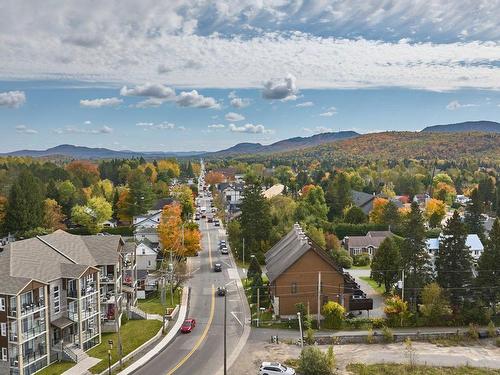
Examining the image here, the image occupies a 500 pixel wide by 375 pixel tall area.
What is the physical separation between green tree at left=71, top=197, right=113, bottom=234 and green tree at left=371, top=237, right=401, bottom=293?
187ft

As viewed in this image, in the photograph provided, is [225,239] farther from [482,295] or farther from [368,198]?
[482,295]

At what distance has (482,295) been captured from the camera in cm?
4694

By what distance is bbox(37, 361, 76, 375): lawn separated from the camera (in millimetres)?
36081

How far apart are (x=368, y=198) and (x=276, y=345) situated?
7411cm

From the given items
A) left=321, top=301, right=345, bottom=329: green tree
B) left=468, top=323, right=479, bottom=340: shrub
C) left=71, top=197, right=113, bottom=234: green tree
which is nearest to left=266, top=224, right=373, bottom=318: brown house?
left=321, top=301, right=345, bottom=329: green tree

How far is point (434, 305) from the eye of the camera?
4581cm

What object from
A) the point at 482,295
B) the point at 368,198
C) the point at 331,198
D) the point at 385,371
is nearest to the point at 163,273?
the point at 385,371

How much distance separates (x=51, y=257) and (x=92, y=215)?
52.6 meters

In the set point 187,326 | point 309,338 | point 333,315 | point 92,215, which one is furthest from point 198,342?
point 92,215

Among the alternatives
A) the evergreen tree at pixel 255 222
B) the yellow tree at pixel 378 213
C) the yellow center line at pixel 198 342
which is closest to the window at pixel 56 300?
the yellow center line at pixel 198 342

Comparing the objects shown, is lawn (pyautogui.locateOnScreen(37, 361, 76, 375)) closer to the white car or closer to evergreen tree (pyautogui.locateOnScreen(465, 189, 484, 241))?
the white car

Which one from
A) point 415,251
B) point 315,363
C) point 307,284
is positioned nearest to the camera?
point 315,363

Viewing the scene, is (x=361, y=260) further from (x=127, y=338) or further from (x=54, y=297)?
(x=54, y=297)

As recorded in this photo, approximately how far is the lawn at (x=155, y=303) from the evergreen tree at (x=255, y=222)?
748 inches
